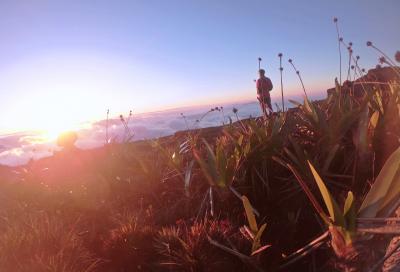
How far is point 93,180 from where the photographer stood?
17.4ft

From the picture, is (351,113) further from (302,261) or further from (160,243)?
(160,243)

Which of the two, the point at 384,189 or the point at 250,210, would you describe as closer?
the point at 384,189

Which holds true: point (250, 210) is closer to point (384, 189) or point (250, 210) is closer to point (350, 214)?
point (350, 214)

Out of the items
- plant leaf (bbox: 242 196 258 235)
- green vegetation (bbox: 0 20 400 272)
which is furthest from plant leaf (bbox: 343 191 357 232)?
plant leaf (bbox: 242 196 258 235)

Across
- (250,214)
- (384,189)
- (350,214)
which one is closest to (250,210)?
(250,214)

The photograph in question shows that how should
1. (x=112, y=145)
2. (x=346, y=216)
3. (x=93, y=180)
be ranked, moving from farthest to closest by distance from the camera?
(x=112, y=145)
(x=93, y=180)
(x=346, y=216)

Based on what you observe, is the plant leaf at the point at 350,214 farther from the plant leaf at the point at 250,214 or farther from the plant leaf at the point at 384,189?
the plant leaf at the point at 250,214

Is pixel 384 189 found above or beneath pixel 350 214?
above

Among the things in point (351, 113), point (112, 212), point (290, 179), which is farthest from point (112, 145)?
point (351, 113)

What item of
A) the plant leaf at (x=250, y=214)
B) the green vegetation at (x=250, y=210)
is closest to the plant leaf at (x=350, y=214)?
Answer: the green vegetation at (x=250, y=210)

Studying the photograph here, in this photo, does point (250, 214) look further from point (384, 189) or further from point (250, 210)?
point (384, 189)

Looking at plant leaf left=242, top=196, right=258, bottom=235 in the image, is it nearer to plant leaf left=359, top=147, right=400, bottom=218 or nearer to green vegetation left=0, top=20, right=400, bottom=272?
green vegetation left=0, top=20, right=400, bottom=272

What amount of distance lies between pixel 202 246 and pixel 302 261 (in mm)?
672

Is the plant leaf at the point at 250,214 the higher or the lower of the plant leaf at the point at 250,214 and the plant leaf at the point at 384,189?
the lower
